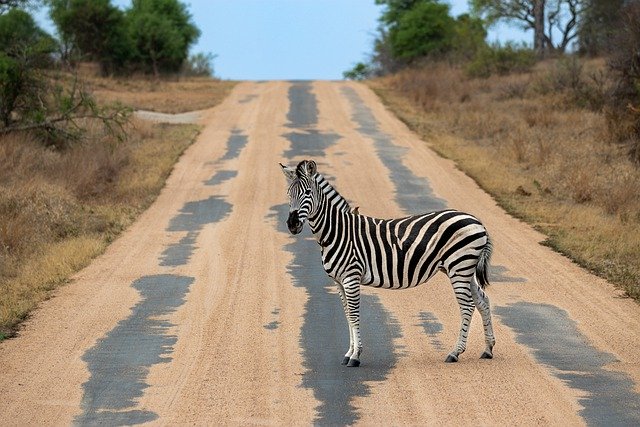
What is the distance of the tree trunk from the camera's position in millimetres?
61406

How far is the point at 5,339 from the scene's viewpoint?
1235 centimetres

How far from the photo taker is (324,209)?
11.2 meters

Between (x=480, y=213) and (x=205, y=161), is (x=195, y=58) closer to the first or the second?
(x=205, y=161)

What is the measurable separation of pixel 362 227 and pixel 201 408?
2835 millimetres

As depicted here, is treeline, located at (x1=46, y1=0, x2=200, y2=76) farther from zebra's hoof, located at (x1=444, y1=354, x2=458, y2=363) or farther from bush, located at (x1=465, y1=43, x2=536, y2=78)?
zebra's hoof, located at (x1=444, y1=354, x2=458, y2=363)

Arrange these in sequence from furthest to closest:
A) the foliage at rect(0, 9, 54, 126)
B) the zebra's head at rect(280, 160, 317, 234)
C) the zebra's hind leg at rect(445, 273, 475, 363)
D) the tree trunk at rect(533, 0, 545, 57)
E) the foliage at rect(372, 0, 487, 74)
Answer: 1. the tree trunk at rect(533, 0, 545, 57)
2. the foliage at rect(372, 0, 487, 74)
3. the foliage at rect(0, 9, 54, 126)
4. the zebra's hind leg at rect(445, 273, 475, 363)
5. the zebra's head at rect(280, 160, 317, 234)

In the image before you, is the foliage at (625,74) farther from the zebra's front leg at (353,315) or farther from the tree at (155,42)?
the tree at (155,42)

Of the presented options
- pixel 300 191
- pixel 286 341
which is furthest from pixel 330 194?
pixel 286 341

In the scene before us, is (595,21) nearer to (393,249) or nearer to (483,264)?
(483,264)

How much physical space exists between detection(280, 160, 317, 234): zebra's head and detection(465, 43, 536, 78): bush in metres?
38.6

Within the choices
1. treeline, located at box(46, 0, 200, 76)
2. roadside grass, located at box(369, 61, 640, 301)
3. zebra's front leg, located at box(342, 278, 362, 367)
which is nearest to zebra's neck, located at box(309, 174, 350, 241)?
zebra's front leg, located at box(342, 278, 362, 367)

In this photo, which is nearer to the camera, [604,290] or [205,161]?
Result: [604,290]

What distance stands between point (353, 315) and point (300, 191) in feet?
4.48

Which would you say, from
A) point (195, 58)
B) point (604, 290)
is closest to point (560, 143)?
point (604, 290)
